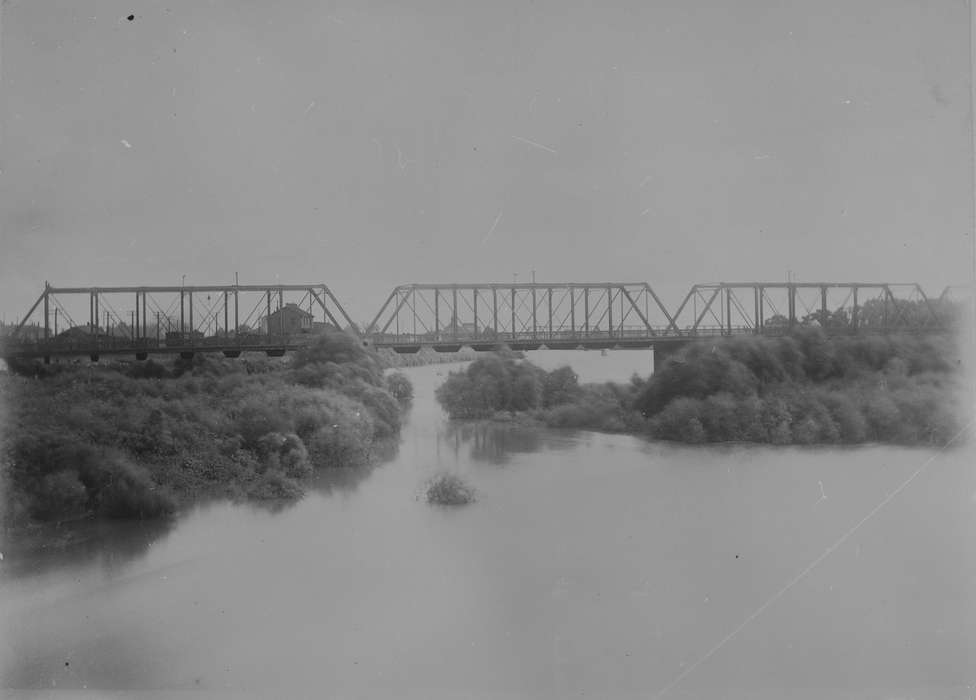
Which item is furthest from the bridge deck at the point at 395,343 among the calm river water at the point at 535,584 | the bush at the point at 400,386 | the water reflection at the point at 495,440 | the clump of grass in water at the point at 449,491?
the clump of grass in water at the point at 449,491

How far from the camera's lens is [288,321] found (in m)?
5.92

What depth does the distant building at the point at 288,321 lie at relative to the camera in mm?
5801

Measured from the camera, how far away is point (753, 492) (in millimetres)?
5875

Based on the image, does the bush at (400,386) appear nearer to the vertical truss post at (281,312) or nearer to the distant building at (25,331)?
the vertical truss post at (281,312)

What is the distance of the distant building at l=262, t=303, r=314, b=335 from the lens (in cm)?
580

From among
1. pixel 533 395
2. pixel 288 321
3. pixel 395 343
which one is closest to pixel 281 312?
pixel 288 321

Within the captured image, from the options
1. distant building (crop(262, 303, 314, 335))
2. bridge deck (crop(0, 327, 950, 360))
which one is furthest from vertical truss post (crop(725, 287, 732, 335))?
distant building (crop(262, 303, 314, 335))

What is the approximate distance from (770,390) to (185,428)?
211 inches

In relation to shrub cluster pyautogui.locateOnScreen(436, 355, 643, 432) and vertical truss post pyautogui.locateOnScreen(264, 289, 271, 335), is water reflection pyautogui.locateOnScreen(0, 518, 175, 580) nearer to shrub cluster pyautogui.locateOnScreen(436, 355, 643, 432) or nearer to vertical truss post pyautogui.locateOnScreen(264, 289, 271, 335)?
vertical truss post pyautogui.locateOnScreen(264, 289, 271, 335)

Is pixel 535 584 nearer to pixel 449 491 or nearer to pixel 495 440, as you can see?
pixel 449 491

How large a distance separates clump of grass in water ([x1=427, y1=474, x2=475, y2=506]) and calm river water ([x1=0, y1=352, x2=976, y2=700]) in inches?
3.3

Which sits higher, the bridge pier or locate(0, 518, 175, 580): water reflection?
the bridge pier

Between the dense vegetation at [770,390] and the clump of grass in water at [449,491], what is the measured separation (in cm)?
73

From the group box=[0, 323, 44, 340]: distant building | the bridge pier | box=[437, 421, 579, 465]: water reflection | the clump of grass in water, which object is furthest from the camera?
the bridge pier
